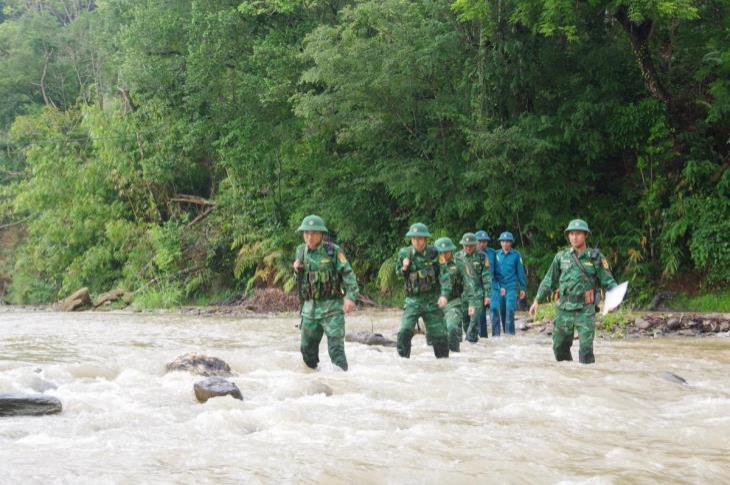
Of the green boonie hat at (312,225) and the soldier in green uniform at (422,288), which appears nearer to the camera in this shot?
the green boonie hat at (312,225)

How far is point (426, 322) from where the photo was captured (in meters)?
10.9

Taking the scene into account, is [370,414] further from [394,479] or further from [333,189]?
[333,189]

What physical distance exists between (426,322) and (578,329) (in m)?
1.95

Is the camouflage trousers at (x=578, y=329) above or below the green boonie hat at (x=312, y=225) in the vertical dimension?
below

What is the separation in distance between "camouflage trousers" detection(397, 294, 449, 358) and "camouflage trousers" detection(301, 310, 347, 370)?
1407 mm

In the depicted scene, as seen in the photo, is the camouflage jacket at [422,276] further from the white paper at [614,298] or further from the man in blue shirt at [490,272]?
the man in blue shirt at [490,272]

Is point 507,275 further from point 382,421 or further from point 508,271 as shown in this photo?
point 382,421

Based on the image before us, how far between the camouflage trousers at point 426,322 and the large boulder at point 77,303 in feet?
68.8

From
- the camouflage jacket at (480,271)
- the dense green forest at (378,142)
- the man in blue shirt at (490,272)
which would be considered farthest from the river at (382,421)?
the dense green forest at (378,142)

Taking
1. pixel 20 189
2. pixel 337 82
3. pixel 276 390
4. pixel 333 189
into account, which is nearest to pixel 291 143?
pixel 333 189

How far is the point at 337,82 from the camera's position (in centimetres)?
2222

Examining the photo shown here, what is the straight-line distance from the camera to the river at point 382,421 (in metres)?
5.11

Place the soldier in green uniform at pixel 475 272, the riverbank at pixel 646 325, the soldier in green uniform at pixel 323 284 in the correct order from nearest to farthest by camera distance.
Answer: the soldier in green uniform at pixel 323 284 → the soldier in green uniform at pixel 475 272 → the riverbank at pixel 646 325

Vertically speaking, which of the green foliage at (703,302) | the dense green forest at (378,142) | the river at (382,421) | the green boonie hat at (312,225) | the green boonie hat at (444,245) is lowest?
the river at (382,421)
